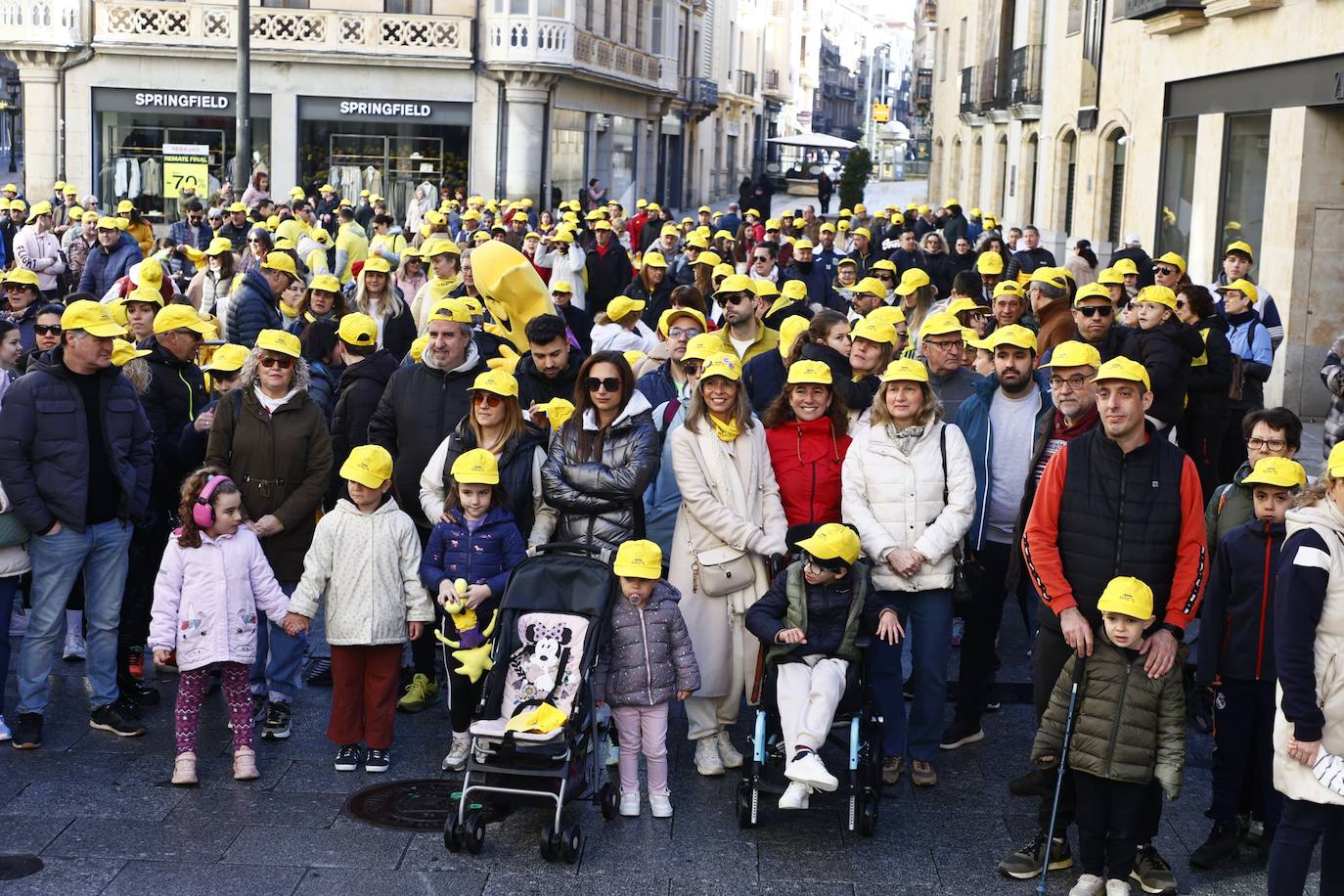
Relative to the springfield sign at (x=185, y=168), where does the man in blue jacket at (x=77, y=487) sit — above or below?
below

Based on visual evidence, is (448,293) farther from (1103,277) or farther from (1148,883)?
(1148,883)

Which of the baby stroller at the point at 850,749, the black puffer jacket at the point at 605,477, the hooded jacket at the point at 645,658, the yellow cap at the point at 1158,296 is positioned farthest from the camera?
the yellow cap at the point at 1158,296

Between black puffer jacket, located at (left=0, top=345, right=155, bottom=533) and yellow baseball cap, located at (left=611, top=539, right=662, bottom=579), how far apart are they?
8.23ft

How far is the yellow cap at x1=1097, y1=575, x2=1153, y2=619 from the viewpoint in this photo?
612cm

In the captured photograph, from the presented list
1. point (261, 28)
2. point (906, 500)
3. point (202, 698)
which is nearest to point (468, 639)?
point (202, 698)

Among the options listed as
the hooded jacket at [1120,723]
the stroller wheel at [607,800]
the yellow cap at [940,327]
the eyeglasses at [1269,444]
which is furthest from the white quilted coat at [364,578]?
the eyeglasses at [1269,444]

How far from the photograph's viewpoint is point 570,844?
652 centimetres

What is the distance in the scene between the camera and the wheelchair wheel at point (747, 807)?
6910 mm

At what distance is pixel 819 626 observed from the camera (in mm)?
7055

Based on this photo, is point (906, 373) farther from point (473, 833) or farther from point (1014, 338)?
point (473, 833)

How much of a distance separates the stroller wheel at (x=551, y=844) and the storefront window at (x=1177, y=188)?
1801 cm

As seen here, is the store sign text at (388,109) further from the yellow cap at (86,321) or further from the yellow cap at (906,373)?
the yellow cap at (906,373)

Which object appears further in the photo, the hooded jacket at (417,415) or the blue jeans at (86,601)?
the hooded jacket at (417,415)

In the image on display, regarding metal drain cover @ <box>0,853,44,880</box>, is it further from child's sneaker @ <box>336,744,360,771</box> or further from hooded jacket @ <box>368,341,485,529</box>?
hooded jacket @ <box>368,341,485,529</box>
